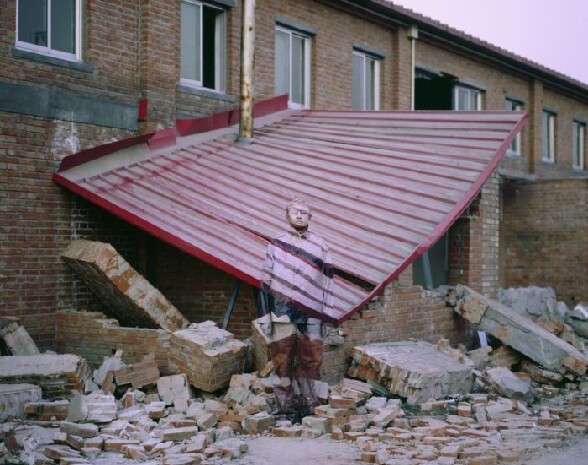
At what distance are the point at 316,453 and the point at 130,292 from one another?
3.22 meters

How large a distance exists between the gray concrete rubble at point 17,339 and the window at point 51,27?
3614mm

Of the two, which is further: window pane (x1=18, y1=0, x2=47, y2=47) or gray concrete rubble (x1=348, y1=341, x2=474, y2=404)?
window pane (x1=18, y1=0, x2=47, y2=47)

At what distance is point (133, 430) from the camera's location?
6.90 m

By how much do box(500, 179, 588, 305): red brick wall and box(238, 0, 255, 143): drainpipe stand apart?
28.2ft

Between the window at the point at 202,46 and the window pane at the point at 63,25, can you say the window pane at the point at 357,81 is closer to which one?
the window at the point at 202,46

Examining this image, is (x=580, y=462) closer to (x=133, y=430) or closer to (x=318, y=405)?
(x=318, y=405)

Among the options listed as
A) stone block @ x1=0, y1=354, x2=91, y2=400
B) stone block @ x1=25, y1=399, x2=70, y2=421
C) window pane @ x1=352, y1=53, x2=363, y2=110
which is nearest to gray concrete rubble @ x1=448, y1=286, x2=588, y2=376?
stone block @ x1=0, y1=354, x2=91, y2=400

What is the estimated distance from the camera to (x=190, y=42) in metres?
13.4

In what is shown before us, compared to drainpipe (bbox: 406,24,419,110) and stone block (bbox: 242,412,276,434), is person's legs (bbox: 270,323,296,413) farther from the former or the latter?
drainpipe (bbox: 406,24,419,110)

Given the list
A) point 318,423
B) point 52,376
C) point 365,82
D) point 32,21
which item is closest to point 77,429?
point 52,376

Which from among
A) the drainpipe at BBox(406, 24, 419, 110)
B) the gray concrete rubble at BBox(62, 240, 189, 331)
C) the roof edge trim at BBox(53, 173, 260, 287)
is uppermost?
the drainpipe at BBox(406, 24, 419, 110)

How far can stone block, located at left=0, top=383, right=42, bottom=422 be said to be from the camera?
6.98 metres

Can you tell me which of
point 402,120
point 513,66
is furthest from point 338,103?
point 513,66

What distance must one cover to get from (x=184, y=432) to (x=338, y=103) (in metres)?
11.0
